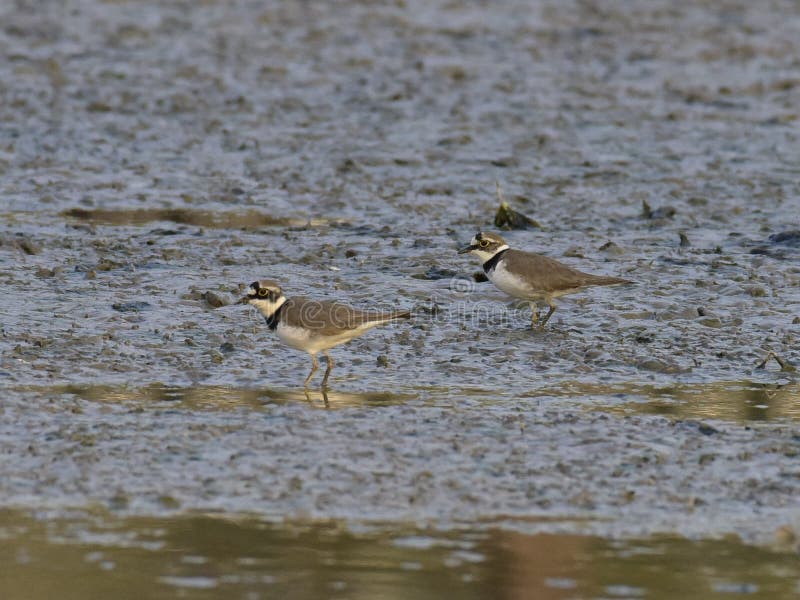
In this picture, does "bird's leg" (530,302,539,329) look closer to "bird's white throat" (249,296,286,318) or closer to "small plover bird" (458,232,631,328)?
"small plover bird" (458,232,631,328)

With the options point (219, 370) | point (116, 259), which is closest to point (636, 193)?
point (116, 259)

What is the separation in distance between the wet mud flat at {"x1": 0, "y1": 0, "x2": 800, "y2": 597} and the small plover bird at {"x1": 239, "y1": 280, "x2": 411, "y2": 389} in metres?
0.30

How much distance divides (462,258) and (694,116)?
802 centimetres

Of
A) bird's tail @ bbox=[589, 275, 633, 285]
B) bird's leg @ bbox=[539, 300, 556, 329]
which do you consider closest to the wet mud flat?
bird's leg @ bbox=[539, 300, 556, 329]

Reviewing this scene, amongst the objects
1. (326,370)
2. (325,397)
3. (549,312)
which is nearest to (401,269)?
(549,312)

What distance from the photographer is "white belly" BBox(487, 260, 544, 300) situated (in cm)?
1198

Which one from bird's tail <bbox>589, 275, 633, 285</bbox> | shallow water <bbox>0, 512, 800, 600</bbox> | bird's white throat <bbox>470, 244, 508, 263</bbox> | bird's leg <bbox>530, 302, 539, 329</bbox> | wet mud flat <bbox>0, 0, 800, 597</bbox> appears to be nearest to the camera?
shallow water <bbox>0, 512, 800, 600</bbox>

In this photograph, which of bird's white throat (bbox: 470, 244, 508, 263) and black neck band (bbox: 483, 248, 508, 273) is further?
bird's white throat (bbox: 470, 244, 508, 263)

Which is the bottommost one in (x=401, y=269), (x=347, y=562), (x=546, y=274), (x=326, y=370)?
(x=347, y=562)

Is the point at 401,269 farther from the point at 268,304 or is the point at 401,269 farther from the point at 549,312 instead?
the point at 268,304

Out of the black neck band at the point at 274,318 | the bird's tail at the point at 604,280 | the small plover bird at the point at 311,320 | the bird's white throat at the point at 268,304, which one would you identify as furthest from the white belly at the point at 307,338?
the bird's tail at the point at 604,280

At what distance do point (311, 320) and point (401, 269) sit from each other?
3.38 metres

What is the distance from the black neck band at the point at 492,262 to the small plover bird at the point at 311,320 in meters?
1.95

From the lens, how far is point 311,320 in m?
10.1
